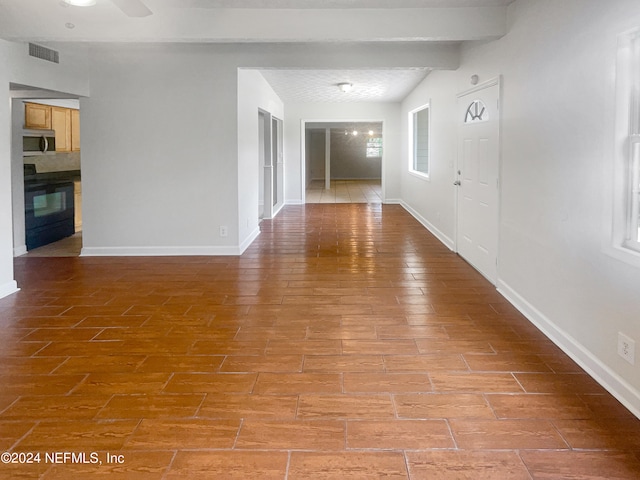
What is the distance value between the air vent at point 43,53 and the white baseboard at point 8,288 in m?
2.09

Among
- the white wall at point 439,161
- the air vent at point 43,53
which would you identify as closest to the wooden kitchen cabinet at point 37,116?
the air vent at point 43,53

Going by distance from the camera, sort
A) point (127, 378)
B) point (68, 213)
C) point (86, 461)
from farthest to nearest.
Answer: point (68, 213) < point (127, 378) < point (86, 461)

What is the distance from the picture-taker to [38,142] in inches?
273

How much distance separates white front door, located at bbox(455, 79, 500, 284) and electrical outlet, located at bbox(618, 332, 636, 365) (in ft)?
7.41

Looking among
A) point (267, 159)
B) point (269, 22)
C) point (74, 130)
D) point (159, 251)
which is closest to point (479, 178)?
point (269, 22)

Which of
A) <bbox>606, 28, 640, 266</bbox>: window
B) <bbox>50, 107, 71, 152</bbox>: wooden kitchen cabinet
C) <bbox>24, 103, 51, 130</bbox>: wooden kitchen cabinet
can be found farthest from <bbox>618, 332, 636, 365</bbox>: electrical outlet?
<bbox>50, 107, 71, 152</bbox>: wooden kitchen cabinet

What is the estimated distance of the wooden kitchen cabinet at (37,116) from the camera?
674 cm

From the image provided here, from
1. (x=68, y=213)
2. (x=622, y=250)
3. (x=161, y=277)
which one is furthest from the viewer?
(x=68, y=213)

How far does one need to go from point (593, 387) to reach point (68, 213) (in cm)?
708

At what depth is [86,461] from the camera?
2123 millimetres

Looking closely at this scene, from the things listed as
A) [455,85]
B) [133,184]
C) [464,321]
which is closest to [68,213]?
[133,184]

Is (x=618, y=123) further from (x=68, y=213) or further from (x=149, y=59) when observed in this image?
(x=68, y=213)

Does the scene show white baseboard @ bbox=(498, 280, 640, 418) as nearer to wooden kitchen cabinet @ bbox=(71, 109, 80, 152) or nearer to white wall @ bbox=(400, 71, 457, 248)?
white wall @ bbox=(400, 71, 457, 248)

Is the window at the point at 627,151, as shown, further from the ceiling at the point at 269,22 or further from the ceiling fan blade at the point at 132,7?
the ceiling fan blade at the point at 132,7
